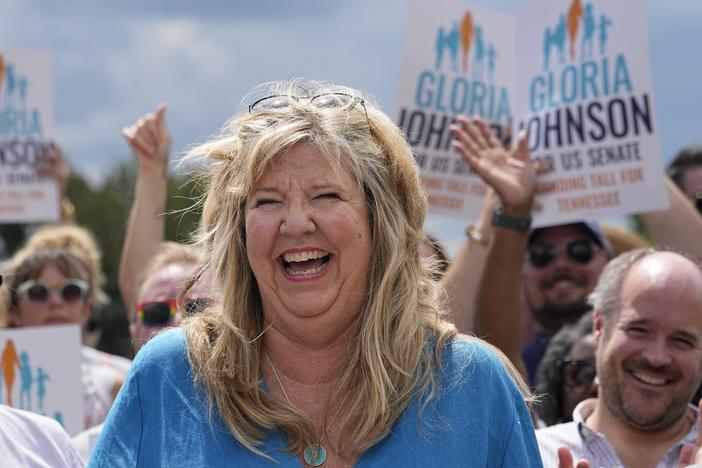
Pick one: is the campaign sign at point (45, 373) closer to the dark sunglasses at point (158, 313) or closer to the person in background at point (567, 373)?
the dark sunglasses at point (158, 313)

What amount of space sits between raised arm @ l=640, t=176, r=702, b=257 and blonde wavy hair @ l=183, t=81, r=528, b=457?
97.3 inches

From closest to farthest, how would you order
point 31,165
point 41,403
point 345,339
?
point 345,339, point 41,403, point 31,165

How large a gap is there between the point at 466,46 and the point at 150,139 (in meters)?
1.70

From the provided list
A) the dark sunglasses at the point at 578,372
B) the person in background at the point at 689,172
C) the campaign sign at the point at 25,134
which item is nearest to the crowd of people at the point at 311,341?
the dark sunglasses at the point at 578,372

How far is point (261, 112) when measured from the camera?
2.92 metres

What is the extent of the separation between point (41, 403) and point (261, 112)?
2.38m

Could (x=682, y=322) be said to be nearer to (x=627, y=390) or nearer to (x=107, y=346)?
(x=627, y=390)

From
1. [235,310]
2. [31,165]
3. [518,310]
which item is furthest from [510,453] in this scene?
[31,165]

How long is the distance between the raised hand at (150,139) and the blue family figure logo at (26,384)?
1352 millimetres

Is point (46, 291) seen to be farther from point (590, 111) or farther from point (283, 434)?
point (283, 434)

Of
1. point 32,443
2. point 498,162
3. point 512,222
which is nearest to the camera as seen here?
point 32,443

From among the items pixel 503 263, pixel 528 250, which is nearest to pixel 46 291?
pixel 503 263

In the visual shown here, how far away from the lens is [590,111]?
18.0ft

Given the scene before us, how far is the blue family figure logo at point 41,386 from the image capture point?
4.80 metres
